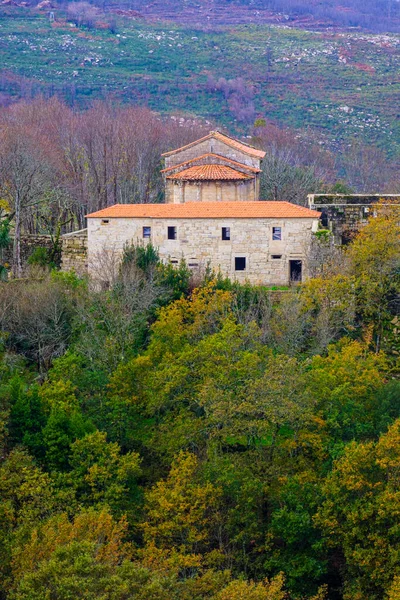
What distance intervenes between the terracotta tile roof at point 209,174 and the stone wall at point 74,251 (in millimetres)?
7246

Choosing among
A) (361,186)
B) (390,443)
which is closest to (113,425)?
(390,443)

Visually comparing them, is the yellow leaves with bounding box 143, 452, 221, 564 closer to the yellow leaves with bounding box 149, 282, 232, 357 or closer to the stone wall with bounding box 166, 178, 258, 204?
the yellow leaves with bounding box 149, 282, 232, 357

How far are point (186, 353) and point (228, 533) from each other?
Result: 7.05 m

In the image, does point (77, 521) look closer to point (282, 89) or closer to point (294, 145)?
point (294, 145)

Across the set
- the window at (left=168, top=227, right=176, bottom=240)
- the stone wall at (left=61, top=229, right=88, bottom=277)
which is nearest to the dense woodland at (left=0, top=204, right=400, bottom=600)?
the window at (left=168, top=227, right=176, bottom=240)

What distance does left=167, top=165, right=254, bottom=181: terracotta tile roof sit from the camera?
5481 cm

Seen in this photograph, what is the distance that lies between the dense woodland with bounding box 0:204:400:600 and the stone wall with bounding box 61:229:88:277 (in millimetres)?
3176

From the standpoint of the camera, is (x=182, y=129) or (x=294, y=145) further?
(x=294, y=145)

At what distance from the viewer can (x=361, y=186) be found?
293 feet

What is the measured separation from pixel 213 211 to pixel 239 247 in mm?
1913

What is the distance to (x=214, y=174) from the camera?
55062mm

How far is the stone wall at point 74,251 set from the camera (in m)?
49.3

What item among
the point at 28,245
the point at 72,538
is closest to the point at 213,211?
the point at 28,245

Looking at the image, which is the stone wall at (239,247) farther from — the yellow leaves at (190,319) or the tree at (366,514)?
the tree at (366,514)
